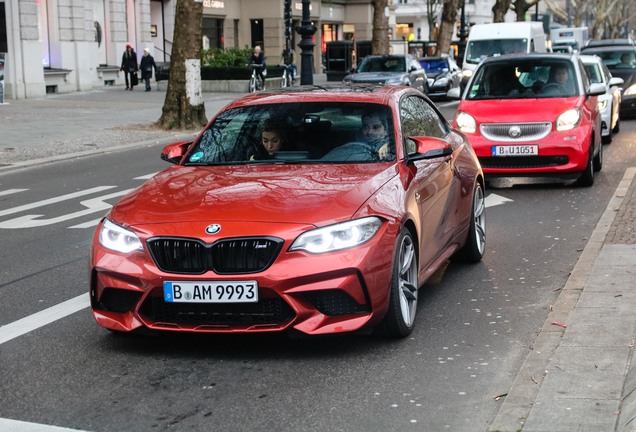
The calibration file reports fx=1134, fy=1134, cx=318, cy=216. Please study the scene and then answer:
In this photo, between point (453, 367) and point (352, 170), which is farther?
point (352, 170)

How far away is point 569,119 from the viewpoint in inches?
536

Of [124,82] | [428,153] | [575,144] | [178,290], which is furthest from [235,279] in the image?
[124,82]

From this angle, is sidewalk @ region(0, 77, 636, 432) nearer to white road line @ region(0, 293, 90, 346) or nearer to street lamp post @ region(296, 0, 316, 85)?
white road line @ region(0, 293, 90, 346)

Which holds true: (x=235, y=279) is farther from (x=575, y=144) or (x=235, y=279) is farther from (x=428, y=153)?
(x=575, y=144)

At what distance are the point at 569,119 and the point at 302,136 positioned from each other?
7.06 metres

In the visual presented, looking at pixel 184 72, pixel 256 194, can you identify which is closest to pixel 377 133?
pixel 256 194

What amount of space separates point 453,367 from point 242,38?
179 ft

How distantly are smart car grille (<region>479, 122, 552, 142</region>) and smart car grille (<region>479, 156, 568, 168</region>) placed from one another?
0.23 m

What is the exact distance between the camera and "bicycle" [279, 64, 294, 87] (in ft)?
136

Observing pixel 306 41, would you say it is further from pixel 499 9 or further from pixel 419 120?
pixel 499 9

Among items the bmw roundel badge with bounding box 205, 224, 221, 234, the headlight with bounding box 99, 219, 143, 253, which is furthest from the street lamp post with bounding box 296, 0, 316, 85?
the bmw roundel badge with bounding box 205, 224, 221, 234

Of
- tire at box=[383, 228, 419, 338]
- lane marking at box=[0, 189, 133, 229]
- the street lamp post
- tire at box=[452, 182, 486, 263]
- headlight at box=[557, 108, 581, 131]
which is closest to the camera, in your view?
tire at box=[383, 228, 419, 338]

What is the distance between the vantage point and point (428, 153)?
7.14 m

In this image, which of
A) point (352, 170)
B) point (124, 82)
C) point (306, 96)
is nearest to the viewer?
point (352, 170)
